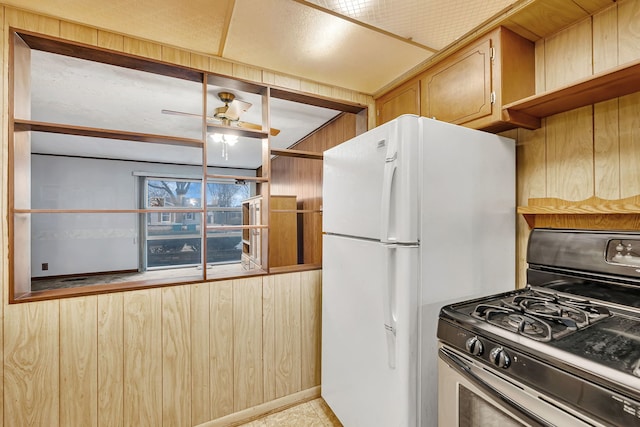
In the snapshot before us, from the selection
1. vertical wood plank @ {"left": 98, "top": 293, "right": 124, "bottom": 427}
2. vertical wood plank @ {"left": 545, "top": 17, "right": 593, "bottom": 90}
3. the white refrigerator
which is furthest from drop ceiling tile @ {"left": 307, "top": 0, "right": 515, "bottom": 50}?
vertical wood plank @ {"left": 98, "top": 293, "right": 124, "bottom": 427}

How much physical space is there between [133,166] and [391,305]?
6434 mm

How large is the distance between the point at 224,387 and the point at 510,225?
1.97 meters

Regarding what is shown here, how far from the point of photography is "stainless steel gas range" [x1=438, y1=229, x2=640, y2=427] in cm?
73

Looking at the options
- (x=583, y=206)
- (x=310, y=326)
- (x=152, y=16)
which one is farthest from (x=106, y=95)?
(x=583, y=206)

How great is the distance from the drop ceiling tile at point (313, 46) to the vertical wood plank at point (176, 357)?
152 centimetres

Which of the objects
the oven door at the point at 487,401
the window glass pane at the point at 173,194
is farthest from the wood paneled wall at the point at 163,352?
the window glass pane at the point at 173,194

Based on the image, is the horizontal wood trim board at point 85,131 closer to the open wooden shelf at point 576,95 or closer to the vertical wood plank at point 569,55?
the open wooden shelf at point 576,95

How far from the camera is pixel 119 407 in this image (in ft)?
5.25

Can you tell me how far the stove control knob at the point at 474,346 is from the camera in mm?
965

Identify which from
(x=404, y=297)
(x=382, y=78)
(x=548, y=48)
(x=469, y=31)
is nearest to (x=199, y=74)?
(x=382, y=78)

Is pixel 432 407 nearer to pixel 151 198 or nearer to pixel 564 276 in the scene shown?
pixel 564 276

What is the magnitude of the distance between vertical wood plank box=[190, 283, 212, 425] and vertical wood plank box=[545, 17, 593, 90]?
2.24 m

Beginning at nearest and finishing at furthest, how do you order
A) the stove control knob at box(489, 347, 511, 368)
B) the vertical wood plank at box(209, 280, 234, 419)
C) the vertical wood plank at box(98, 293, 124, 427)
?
the stove control knob at box(489, 347, 511, 368), the vertical wood plank at box(98, 293, 124, 427), the vertical wood plank at box(209, 280, 234, 419)

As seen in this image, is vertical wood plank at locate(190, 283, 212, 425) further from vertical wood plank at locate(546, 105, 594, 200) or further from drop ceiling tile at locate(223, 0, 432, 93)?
vertical wood plank at locate(546, 105, 594, 200)
